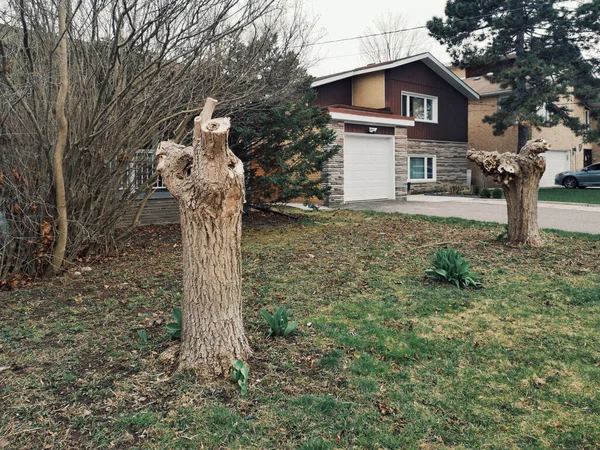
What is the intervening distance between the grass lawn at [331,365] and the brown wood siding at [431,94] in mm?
15211

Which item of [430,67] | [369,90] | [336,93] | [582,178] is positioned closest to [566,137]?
[582,178]

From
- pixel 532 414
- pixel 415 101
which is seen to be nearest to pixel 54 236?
pixel 532 414

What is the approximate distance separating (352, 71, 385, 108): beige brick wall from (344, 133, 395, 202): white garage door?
3.41m

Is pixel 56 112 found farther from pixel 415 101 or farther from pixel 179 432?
pixel 415 101

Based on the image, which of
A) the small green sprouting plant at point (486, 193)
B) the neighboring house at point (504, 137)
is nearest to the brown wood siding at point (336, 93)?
the small green sprouting plant at point (486, 193)

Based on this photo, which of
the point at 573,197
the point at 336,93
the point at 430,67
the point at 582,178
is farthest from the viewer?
the point at 582,178

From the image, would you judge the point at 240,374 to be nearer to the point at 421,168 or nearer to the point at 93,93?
the point at 93,93

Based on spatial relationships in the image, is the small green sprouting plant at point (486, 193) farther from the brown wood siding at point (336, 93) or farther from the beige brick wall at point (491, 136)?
the beige brick wall at point (491, 136)

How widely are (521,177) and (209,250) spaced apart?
234 inches

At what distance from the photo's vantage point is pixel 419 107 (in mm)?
22047

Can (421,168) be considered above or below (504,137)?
below

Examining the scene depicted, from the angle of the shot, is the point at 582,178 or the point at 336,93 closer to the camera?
the point at 336,93

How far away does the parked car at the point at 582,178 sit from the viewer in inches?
932

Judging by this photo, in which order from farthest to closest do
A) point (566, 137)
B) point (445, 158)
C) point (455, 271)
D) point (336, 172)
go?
point (566, 137) < point (445, 158) < point (336, 172) < point (455, 271)
